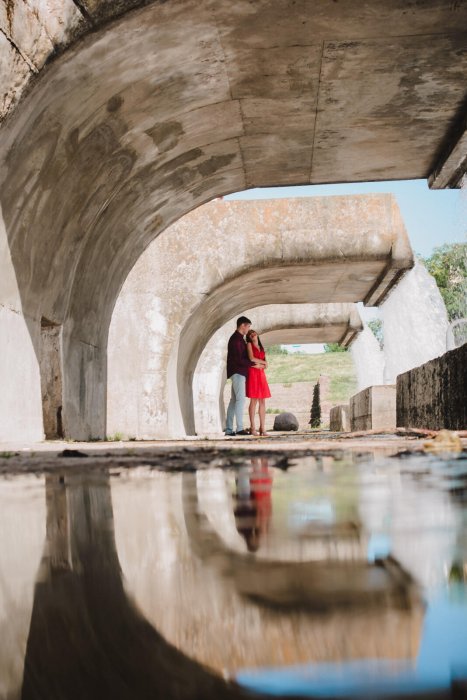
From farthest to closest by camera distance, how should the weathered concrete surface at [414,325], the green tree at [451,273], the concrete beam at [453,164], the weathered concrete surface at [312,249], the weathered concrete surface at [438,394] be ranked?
the green tree at [451,273] → the weathered concrete surface at [414,325] → the weathered concrete surface at [312,249] → the concrete beam at [453,164] → the weathered concrete surface at [438,394]

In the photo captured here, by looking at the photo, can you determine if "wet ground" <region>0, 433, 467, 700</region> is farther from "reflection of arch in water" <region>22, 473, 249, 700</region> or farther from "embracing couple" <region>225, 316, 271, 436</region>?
"embracing couple" <region>225, 316, 271, 436</region>

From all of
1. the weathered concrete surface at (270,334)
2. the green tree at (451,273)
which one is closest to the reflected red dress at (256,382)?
the weathered concrete surface at (270,334)

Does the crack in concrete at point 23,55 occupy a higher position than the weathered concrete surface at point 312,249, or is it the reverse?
the weathered concrete surface at point 312,249

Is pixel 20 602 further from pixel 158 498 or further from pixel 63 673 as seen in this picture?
pixel 158 498

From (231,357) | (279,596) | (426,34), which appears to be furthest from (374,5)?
(231,357)

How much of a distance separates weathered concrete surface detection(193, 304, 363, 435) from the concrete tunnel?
8.65 metres

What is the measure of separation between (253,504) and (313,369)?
46688 mm

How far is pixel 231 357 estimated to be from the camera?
12180 mm

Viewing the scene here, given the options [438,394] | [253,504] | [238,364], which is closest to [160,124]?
[438,394]

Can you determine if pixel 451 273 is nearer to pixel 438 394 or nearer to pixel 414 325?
pixel 414 325

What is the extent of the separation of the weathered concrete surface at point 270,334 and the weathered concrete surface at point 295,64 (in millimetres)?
9797

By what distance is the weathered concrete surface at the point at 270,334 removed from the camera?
17672 millimetres

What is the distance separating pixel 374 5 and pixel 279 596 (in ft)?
16.7

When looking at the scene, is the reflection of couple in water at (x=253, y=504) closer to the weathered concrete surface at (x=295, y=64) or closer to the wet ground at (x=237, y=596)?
the wet ground at (x=237, y=596)
